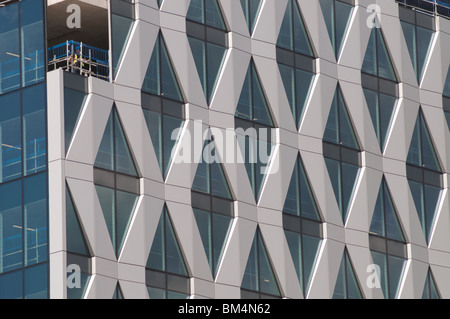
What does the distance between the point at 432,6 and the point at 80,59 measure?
21884 mm

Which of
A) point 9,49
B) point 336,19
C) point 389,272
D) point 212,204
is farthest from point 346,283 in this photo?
point 9,49

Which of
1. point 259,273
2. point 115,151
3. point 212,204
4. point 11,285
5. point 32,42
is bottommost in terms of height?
point 11,285

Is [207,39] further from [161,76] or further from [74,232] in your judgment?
[74,232]

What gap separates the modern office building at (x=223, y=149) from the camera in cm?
5984

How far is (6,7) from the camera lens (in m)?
63.1

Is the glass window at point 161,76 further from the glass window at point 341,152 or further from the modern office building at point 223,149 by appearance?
the glass window at point 341,152

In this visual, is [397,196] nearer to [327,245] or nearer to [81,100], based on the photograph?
[327,245]

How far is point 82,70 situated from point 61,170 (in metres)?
4.95

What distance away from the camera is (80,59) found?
6225cm

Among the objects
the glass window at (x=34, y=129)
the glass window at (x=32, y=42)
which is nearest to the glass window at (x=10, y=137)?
the glass window at (x=34, y=129)

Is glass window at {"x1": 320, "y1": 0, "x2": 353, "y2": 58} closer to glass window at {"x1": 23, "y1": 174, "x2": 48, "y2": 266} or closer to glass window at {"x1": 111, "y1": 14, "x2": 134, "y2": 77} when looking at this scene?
glass window at {"x1": 111, "y1": 14, "x2": 134, "y2": 77}

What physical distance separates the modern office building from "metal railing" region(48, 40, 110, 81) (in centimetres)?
15

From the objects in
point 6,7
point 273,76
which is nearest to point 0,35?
point 6,7

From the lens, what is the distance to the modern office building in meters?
59.8
